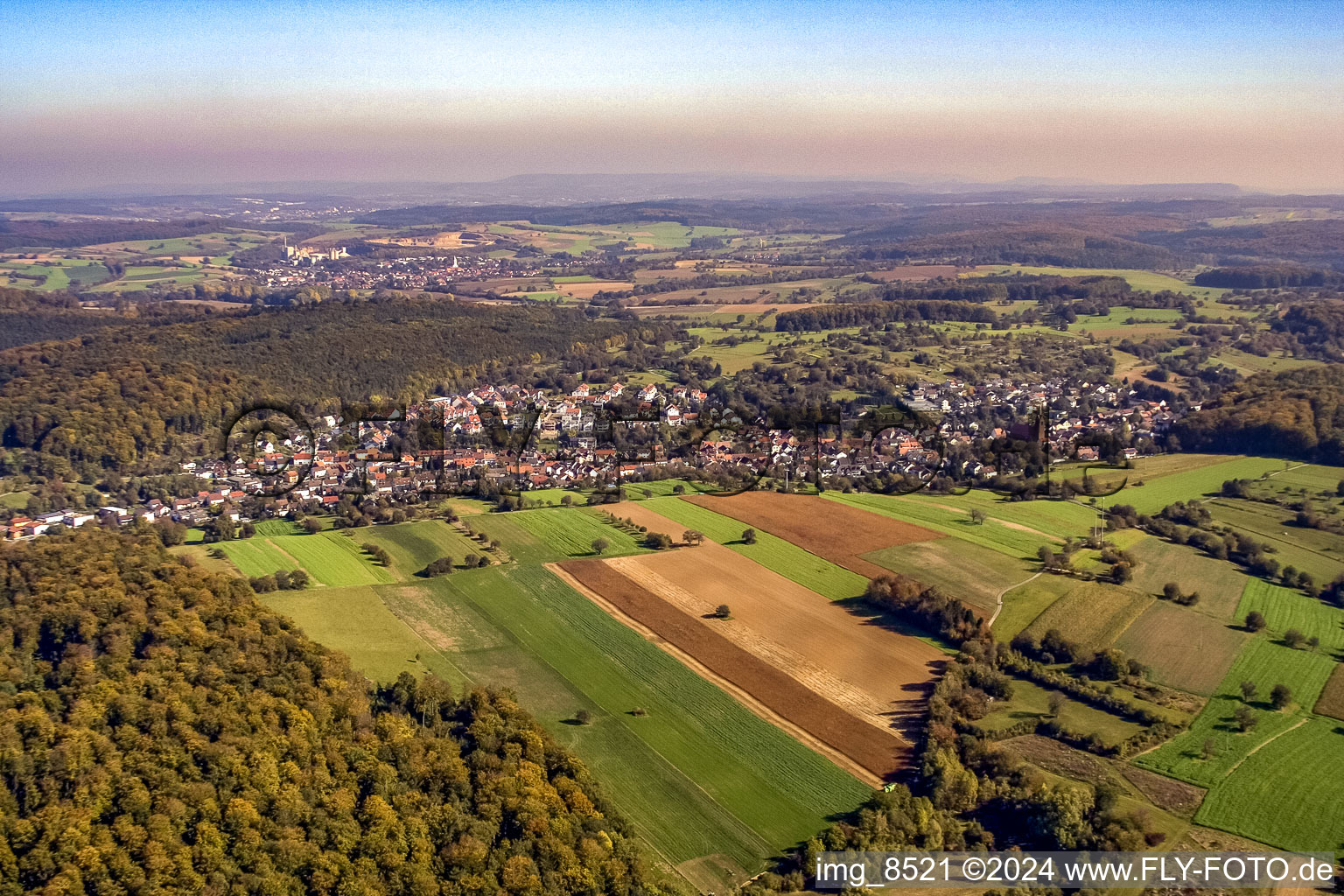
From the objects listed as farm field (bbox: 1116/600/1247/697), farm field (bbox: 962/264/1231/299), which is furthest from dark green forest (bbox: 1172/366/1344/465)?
farm field (bbox: 962/264/1231/299)

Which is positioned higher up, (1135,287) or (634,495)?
(1135,287)

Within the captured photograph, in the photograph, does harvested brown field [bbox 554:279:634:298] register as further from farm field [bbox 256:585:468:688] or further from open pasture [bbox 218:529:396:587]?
farm field [bbox 256:585:468:688]

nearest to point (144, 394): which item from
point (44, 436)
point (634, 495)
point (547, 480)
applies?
point (44, 436)

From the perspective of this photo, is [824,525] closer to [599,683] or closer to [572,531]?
[572,531]

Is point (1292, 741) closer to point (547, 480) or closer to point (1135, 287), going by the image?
point (547, 480)

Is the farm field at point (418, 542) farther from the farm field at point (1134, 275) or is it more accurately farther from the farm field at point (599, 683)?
the farm field at point (1134, 275)

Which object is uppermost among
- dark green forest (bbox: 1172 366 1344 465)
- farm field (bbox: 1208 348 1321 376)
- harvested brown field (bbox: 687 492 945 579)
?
farm field (bbox: 1208 348 1321 376)

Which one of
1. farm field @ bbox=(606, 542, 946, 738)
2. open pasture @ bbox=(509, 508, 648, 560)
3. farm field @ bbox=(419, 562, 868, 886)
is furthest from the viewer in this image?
open pasture @ bbox=(509, 508, 648, 560)
